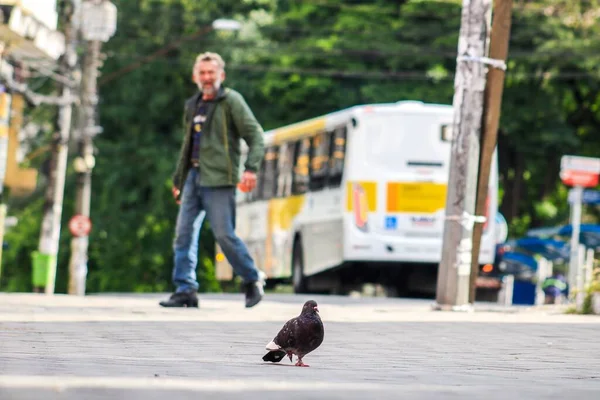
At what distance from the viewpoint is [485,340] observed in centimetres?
1177

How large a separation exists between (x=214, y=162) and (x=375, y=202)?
37.8 feet

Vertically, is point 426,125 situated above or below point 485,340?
above

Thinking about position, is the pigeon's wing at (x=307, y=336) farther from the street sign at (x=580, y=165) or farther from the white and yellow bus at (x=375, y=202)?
the street sign at (x=580, y=165)

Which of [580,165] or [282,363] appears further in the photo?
[580,165]

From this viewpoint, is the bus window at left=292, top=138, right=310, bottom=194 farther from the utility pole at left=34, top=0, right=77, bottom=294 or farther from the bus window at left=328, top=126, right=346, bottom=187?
the utility pole at left=34, top=0, right=77, bottom=294

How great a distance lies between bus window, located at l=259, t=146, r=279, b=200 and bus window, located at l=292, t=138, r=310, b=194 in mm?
1337

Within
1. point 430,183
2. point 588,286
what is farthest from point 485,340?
point 430,183

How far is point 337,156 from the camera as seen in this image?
88.9 feet

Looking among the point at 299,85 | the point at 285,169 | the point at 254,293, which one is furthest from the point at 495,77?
the point at 299,85

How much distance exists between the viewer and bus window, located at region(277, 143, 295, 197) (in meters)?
29.8

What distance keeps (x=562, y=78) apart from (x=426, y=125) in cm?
1438

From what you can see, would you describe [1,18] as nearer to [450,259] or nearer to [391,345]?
[450,259]

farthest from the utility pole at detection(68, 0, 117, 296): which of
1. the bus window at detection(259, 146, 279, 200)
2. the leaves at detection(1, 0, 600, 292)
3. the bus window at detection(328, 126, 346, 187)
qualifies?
the bus window at detection(328, 126, 346, 187)

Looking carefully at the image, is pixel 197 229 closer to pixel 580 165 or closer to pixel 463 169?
pixel 463 169
